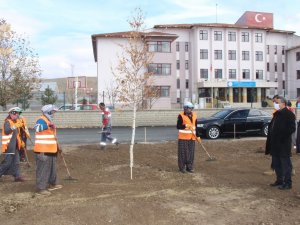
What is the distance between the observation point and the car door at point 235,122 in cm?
1889

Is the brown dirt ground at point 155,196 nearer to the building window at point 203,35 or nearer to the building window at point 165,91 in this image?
the building window at point 165,91

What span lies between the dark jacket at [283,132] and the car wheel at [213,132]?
10.7m

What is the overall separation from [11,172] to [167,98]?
41.4 metres

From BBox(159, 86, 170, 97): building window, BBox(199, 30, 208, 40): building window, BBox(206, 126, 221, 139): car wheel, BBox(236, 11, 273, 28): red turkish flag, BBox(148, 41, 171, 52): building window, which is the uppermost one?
BBox(236, 11, 273, 28): red turkish flag

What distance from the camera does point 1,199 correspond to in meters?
7.14

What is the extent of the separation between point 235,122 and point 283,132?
37.3ft

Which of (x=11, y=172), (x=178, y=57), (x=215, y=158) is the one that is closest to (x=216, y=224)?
(x=11, y=172)

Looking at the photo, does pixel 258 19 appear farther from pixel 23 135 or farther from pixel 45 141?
pixel 45 141

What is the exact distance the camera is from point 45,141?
294 inches

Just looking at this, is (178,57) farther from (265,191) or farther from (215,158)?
(265,191)

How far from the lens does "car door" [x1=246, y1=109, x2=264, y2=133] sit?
19219 millimetres

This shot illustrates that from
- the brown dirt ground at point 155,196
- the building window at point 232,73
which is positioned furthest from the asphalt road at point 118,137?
the building window at point 232,73

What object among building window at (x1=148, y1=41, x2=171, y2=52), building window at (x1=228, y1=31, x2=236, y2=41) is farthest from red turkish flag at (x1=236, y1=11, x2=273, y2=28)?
building window at (x1=148, y1=41, x2=171, y2=52)

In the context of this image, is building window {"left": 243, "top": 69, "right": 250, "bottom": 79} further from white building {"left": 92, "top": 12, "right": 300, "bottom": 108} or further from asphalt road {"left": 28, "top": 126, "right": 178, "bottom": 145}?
asphalt road {"left": 28, "top": 126, "right": 178, "bottom": 145}
